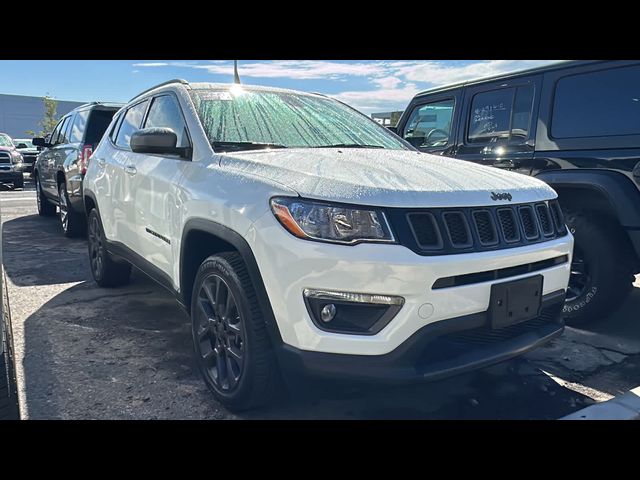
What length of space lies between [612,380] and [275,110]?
2761mm

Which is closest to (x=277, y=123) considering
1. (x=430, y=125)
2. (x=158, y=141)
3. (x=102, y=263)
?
(x=158, y=141)

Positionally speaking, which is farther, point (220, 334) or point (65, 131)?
point (65, 131)

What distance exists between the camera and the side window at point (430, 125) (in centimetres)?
516

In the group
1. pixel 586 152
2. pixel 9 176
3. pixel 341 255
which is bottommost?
pixel 9 176

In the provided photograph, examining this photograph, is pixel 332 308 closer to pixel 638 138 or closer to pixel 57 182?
pixel 638 138

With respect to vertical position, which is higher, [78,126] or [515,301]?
[78,126]

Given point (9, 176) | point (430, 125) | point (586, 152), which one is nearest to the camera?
point (586, 152)

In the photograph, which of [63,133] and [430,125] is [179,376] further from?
[63,133]

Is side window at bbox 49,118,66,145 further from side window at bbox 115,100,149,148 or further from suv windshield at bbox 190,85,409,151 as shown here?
suv windshield at bbox 190,85,409,151

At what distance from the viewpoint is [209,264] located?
2.66 m

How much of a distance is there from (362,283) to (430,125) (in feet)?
12.5

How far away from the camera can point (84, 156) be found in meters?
6.62

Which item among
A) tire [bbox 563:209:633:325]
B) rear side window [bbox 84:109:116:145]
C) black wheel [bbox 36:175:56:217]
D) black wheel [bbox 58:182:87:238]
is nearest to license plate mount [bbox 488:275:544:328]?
tire [bbox 563:209:633:325]
